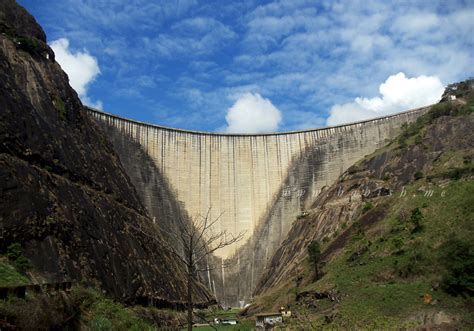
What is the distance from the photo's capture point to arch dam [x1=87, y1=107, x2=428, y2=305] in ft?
227

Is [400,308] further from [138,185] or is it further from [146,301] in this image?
[138,185]

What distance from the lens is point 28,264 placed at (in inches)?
1231

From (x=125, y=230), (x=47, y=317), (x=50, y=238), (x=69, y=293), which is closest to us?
(x=47, y=317)

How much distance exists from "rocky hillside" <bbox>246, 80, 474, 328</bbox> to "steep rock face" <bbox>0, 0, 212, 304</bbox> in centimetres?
1423

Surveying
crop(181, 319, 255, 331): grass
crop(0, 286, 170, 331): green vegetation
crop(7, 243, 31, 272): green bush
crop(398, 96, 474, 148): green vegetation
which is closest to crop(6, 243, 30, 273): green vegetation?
crop(7, 243, 31, 272): green bush

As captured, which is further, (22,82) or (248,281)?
(248,281)

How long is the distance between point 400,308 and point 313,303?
10501 millimetres

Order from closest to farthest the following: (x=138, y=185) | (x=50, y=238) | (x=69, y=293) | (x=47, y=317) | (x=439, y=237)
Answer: (x=47, y=317), (x=69, y=293), (x=50, y=238), (x=439, y=237), (x=138, y=185)

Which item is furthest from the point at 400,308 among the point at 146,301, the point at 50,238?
the point at 50,238

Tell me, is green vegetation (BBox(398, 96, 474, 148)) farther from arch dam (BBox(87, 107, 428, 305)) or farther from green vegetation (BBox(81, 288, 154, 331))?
green vegetation (BBox(81, 288, 154, 331))

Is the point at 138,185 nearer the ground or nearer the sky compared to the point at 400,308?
nearer the sky

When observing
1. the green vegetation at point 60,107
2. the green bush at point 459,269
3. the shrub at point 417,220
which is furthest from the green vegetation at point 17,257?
the shrub at point 417,220

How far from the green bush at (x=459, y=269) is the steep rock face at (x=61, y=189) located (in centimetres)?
2488

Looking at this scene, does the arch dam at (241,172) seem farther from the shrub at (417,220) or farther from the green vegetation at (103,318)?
the green vegetation at (103,318)
